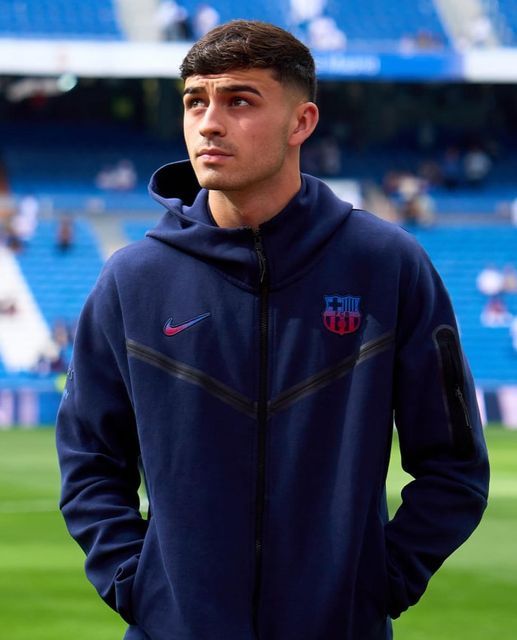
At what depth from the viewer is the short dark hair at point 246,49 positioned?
118 inches

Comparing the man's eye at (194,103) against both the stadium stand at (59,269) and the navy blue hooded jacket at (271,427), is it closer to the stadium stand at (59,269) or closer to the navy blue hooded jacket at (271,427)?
the navy blue hooded jacket at (271,427)

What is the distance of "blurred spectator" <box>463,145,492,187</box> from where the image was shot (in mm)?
35000

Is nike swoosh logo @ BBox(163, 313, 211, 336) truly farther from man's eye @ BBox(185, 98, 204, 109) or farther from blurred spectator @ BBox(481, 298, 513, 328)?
blurred spectator @ BBox(481, 298, 513, 328)

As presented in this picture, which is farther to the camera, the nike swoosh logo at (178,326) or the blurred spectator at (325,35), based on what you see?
the blurred spectator at (325,35)

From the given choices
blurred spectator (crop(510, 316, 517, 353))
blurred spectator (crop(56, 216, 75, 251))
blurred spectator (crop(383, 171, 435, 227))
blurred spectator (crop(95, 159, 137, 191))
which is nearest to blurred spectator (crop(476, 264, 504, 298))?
blurred spectator (crop(510, 316, 517, 353))

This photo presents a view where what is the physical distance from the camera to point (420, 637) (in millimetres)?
7758

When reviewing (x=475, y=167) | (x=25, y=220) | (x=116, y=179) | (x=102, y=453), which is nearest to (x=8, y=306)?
(x=25, y=220)

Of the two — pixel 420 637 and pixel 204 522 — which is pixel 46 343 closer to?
pixel 420 637

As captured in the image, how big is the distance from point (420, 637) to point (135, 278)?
16.7 ft

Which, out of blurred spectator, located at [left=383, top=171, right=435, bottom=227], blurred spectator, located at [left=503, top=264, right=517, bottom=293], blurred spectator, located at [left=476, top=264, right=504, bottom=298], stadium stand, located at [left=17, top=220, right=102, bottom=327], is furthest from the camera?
blurred spectator, located at [left=383, top=171, right=435, bottom=227]

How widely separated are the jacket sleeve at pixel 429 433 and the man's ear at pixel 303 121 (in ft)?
1.13

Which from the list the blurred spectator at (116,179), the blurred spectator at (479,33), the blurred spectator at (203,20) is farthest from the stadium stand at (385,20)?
the blurred spectator at (116,179)

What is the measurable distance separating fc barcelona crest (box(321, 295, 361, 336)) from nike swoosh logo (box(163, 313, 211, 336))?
237 millimetres

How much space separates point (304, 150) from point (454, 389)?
3120 cm
